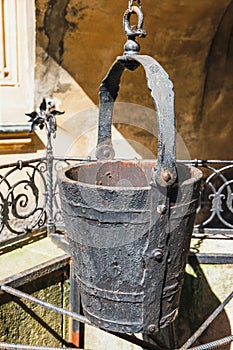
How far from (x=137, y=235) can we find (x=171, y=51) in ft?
9.42

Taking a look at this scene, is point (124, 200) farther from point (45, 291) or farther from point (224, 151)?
point (224, 151)

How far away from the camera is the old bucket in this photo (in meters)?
1.19

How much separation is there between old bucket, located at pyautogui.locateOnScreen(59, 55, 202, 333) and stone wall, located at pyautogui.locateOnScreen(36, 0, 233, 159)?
2078 mm

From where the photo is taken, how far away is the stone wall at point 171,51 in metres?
3.34

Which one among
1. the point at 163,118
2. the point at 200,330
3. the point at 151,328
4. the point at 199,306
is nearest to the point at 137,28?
the point at 163,118

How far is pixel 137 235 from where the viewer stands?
1252mm

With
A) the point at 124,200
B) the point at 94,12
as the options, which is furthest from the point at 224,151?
the point at 124,200

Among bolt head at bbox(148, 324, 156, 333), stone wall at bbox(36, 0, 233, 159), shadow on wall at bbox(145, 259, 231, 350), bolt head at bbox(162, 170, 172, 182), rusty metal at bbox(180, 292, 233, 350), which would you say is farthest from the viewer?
stone wall at bbox(36, 0, 233, 159)

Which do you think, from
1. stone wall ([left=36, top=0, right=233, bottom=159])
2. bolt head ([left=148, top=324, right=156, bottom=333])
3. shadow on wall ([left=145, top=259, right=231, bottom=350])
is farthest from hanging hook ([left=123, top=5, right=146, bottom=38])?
stone wall ([left=36, top=0, right=233, bottom=159])

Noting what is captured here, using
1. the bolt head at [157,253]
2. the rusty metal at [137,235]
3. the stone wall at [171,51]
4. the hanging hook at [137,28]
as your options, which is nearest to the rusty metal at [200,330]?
the rusty metal at [137,235]

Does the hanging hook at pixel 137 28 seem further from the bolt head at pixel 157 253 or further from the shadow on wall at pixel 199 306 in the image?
the shadow on wall at pixel 199 306

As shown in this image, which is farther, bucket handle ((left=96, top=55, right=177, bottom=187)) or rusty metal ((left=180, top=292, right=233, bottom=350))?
rusty metal ((left=180, top=292, right=233, bottom=350))

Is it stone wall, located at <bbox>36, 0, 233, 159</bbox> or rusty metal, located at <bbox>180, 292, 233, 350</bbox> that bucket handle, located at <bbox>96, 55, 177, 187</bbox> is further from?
stone wall, located at <bbox>36, 0, 233, 159</bbox>

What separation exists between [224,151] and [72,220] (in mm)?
3319
